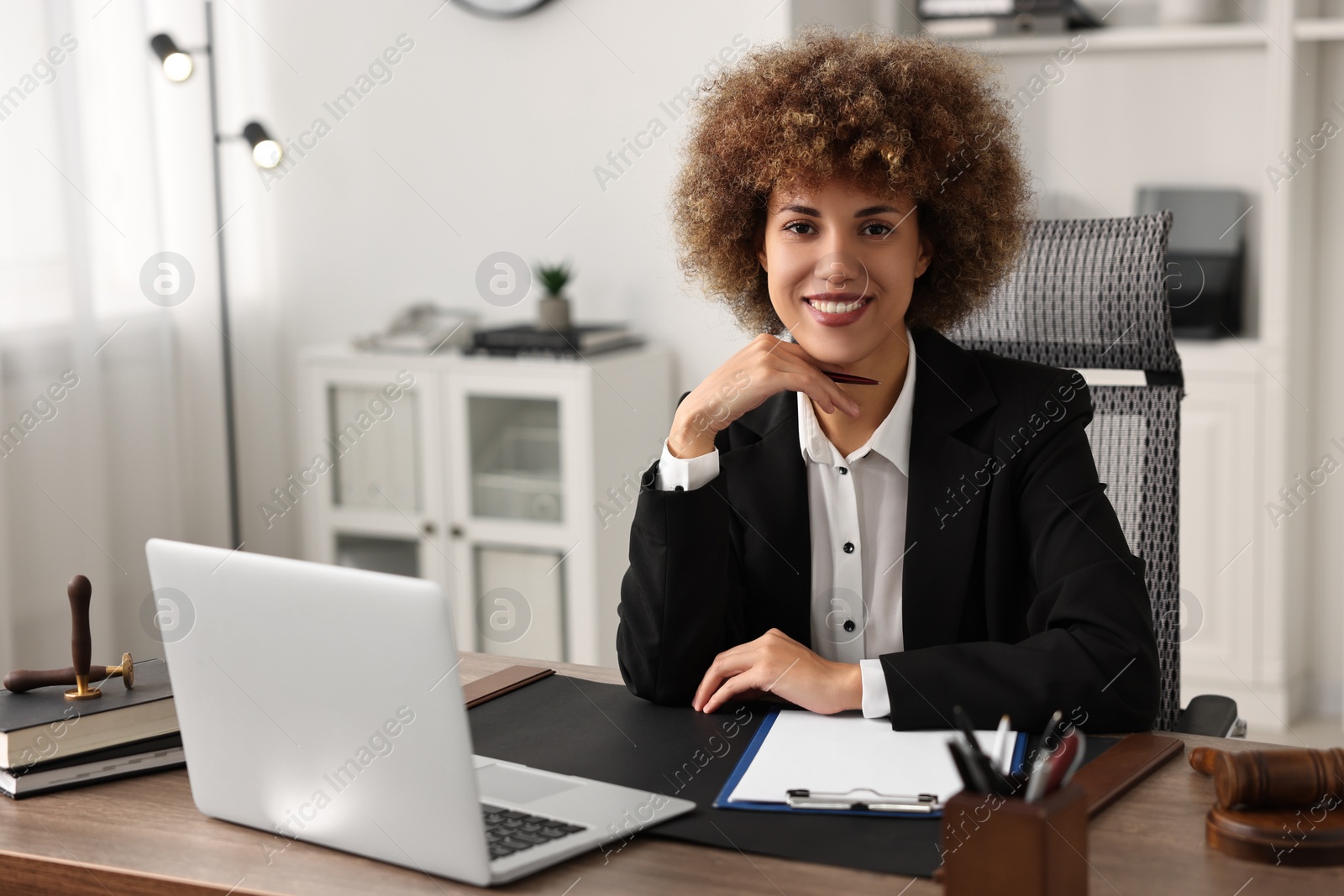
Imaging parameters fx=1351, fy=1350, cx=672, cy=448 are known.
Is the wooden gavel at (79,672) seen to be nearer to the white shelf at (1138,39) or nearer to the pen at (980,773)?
the pen at (980,773)

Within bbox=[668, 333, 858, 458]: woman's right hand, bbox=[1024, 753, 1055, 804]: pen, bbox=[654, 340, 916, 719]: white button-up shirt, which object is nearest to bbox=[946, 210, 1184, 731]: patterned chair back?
bbox=[654, 340, 916, 719]: white button-up shirt

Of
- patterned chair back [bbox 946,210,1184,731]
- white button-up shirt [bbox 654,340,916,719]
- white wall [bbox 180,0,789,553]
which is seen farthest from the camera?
white wall [bbox 180,0,789,553]

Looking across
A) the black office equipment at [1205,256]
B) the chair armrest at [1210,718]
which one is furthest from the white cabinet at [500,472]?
the chair armrest at [1210,718]

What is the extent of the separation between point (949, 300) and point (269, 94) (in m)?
2.45

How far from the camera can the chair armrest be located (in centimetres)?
146

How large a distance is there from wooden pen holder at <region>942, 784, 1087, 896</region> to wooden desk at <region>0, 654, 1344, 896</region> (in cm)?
7

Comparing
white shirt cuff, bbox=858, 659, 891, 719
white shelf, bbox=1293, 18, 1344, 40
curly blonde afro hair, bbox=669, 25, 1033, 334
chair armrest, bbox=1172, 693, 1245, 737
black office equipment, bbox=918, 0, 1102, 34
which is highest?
black office equipment, bbox=918, 0, 1102, 34

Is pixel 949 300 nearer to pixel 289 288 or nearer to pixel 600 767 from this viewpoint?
pixel 600 767

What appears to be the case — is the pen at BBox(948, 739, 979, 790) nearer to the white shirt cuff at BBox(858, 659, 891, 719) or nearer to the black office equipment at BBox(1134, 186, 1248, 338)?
the white shirt cuff at BBox(858, 659, 891, 719)

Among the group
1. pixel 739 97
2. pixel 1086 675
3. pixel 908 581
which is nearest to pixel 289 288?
pixel 739 97

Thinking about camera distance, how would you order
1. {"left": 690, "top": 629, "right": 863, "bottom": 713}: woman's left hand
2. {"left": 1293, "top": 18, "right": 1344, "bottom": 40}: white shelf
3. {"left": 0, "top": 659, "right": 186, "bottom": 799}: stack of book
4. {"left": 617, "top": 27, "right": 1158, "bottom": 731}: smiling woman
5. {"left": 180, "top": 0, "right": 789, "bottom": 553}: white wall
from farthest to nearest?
{"left": 180, "top": 0, "right": 789, "bottom": 553}: white wall < {"left": 1293, "top": 18, "right": 1344, "bottom": 40}: white shelf < {"left": 617, "top": 27, "right": 1158, "bottom": 731}: smiling woman < {"left": 690, "top": 629, "right": 863, "bottom": 713}: woman's left hand < {"left": 0, "top": 659, "right": 186, "bottom": 799}: stack of book

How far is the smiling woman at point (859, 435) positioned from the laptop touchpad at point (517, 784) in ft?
0.81

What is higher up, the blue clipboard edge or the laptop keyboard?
the laptop keyboard

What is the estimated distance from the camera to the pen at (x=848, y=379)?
5.08ft
